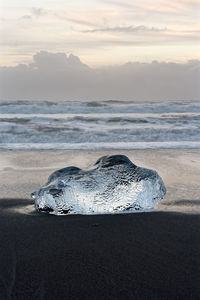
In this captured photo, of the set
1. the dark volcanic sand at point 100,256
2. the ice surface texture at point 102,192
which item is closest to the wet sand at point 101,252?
the dark volcanic sand at point 100,256

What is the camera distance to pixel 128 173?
3.40 m

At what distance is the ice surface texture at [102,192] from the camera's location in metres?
3.25

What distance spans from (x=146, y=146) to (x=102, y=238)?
4917 mm

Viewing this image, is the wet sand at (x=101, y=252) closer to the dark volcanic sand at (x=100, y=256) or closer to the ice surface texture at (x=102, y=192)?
the dark volcanic sand at (x=100, y=256)

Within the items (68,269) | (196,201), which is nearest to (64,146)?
(196,201)

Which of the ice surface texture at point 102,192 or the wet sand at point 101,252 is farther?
the ice surface texture at point 102,192

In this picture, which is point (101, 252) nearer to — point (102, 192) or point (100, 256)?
point (100, 256)

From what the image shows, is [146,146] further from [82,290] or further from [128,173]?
[82,290]

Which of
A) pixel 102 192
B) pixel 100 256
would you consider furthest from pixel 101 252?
pixel 102 192

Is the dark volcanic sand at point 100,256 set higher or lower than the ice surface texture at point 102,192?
lower

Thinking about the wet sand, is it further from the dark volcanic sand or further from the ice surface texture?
the ice surface texture

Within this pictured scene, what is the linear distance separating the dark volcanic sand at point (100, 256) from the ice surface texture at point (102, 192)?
0.35 ft

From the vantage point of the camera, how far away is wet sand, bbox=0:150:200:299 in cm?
198

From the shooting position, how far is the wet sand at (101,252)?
198 centimetres
